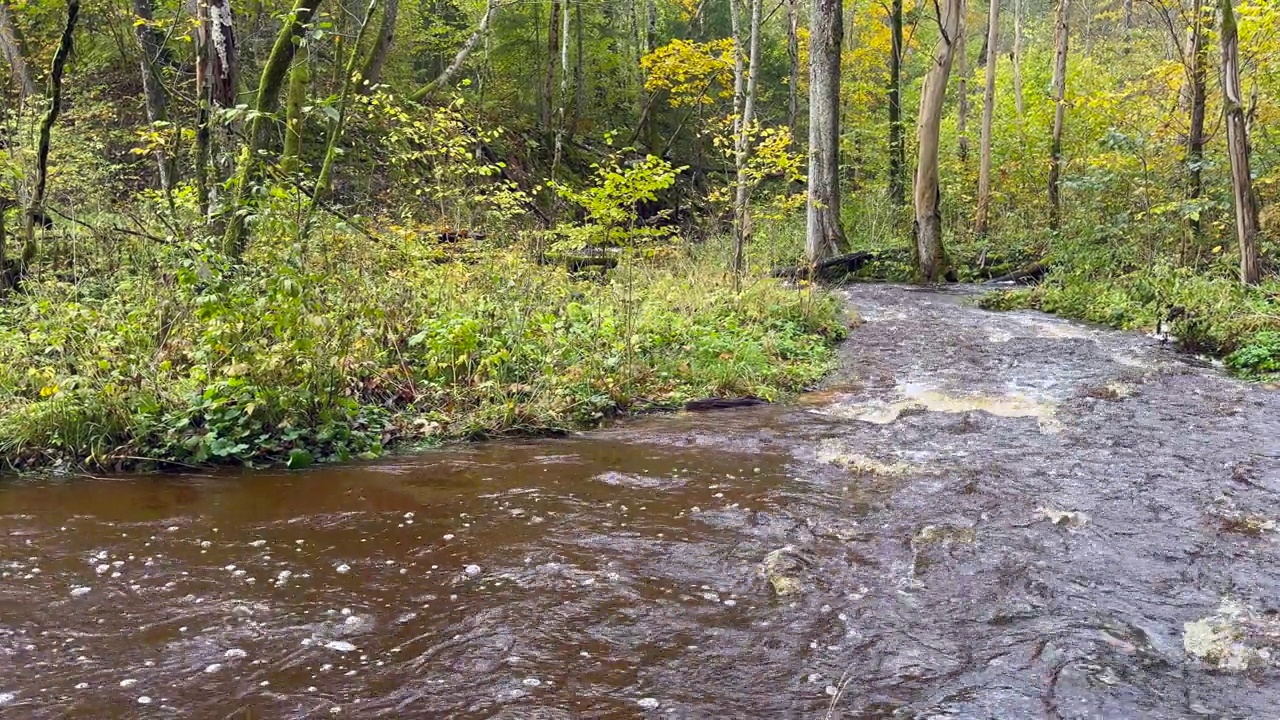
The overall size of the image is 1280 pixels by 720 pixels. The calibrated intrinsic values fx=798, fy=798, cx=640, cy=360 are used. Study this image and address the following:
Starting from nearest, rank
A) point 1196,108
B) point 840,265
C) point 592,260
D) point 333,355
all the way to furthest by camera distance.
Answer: point 333,355 < point 1196,108 < point 592,260 < point 840,265

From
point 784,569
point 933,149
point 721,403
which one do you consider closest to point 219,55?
point 721,403

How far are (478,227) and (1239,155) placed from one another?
421 inches

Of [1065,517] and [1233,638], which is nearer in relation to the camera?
[1233,638]

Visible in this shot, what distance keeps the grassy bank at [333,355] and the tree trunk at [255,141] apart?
1.64 ft

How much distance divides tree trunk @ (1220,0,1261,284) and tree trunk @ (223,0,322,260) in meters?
11.4

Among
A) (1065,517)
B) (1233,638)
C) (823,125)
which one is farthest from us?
(823,125)

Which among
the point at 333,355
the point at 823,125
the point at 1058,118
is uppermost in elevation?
the point at 1058,118

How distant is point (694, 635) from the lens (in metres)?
3.18

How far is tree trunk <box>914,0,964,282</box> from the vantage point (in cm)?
1493

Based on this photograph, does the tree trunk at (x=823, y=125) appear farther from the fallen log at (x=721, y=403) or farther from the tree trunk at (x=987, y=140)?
the fallen log at (x=721, y=403)

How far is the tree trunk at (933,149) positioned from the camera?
588 inches

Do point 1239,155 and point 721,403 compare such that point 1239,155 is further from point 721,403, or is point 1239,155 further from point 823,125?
point 721,403

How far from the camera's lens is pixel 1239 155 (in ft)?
34.9

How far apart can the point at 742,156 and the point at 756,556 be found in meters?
8.91
